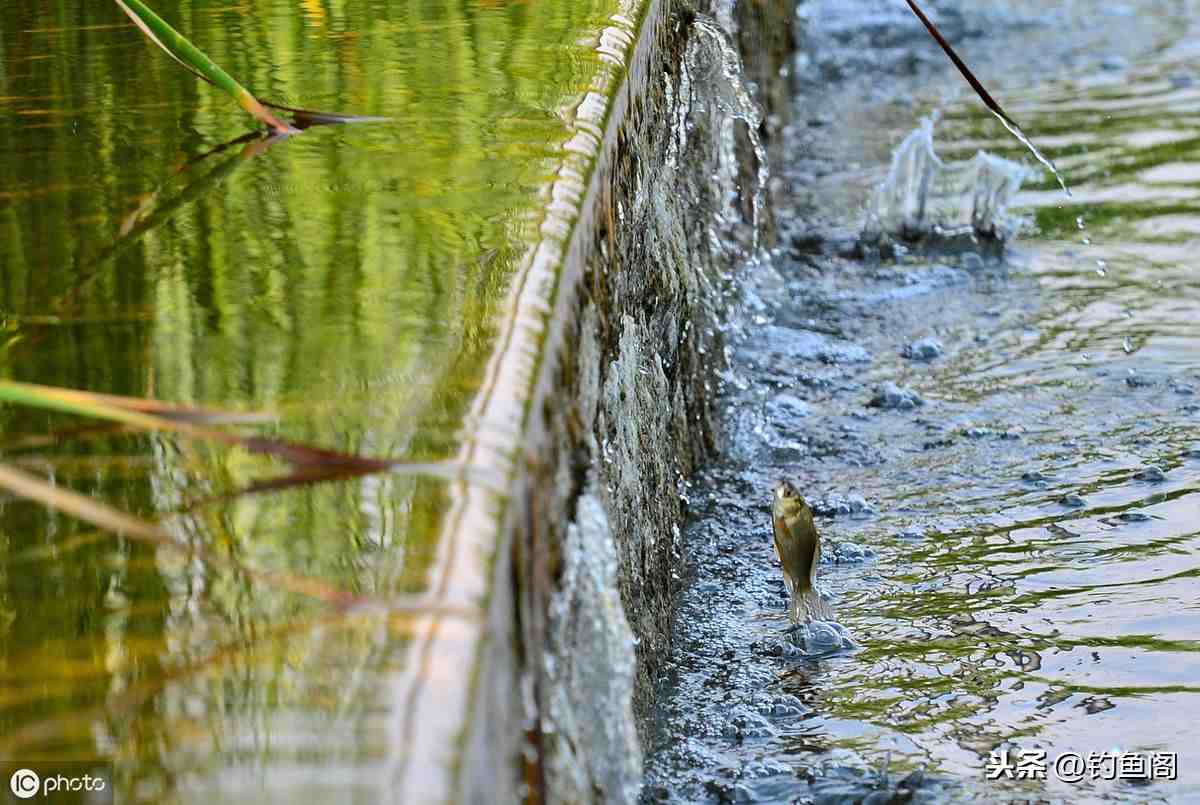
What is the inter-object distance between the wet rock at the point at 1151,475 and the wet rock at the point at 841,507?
2.32 ft

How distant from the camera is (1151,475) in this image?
411 centimetres

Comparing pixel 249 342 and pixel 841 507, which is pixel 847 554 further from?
pixel 249 342

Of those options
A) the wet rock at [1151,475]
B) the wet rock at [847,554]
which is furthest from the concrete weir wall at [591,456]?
the wet rock at [1151,475]

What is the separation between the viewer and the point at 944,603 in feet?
11.4

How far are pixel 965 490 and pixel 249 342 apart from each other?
2.55 meters

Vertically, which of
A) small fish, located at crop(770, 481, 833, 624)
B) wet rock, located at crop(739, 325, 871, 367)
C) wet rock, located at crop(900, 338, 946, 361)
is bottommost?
wet rock, located at crop(739, 325, 871, 367)

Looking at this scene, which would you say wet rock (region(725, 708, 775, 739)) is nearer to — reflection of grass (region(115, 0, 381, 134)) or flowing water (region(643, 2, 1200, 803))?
flowing water (region(643, 2, 1200, 803))

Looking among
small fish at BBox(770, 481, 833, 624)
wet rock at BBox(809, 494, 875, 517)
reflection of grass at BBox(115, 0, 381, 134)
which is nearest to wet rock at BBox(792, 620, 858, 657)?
small fish at BBox(770, 481, 833, 624)

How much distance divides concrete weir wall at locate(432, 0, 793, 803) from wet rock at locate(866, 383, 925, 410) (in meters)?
0.53

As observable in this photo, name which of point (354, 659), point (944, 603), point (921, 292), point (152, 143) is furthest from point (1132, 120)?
point (354, 659)

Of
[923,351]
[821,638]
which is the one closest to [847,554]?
[821,638]

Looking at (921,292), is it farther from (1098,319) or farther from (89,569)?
(89,569)

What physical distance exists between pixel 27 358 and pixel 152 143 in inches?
34.1

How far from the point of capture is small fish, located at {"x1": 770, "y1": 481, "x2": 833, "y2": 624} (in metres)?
3.20
